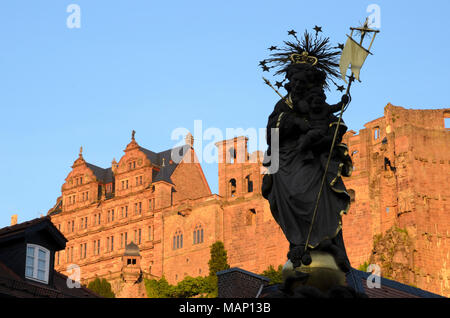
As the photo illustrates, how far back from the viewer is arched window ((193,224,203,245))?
102500mm

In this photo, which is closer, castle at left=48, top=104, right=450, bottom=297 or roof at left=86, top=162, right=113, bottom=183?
castle at left=48, top=104, right=450, bottom=297

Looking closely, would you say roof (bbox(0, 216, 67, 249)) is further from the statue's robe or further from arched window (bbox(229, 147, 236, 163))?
arched window (bbox(229, 147, 236, 163))

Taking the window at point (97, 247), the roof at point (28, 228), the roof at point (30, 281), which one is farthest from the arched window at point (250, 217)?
the roof at point (28, 228)

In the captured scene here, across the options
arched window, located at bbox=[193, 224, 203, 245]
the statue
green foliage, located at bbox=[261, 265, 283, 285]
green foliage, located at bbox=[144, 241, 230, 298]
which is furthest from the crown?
arched window, located at bbox=[193, 224, 203, 245]

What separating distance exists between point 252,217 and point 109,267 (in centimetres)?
1789

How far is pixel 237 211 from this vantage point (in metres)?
102

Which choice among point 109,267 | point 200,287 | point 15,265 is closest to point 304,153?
point 15,265

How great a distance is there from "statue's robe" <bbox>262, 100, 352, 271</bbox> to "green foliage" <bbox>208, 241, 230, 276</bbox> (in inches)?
3412

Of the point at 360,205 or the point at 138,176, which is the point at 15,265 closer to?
the point at 360,205

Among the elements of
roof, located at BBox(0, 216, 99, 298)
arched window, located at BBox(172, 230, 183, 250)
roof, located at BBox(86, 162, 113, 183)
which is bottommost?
roof, located at BBox(0, 216, 99, 298)

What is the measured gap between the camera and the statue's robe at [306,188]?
31.8 ft

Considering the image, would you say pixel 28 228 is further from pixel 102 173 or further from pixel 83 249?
pixel 102 173

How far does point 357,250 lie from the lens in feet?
308

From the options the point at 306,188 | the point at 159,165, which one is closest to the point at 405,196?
the point at 159,165
